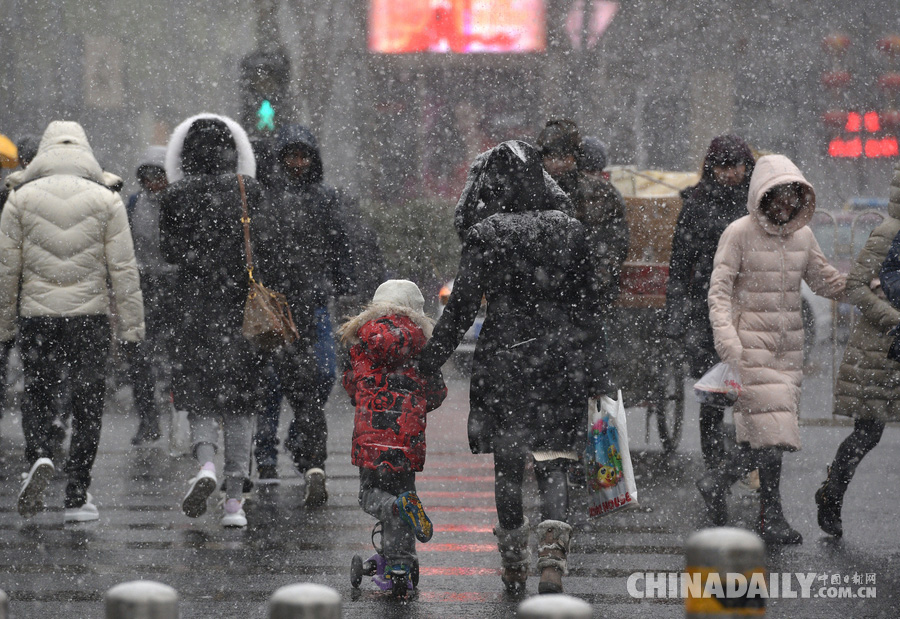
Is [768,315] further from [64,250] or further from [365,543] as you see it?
[64,250]

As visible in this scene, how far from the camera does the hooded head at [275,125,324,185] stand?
288 inches

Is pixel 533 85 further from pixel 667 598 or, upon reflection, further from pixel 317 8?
pixel 667 598

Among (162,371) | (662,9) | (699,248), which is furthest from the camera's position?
(662,9)

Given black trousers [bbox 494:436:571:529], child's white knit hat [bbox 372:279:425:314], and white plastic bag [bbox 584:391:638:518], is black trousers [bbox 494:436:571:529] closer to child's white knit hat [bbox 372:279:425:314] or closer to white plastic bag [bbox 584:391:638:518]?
white plastic bag [bbox 584:391:638:518]

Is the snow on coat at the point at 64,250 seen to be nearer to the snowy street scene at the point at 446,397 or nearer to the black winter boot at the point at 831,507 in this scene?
the snowy street scene at the point at 446,397

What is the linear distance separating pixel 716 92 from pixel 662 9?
2.30 meters

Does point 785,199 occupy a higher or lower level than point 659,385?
higher

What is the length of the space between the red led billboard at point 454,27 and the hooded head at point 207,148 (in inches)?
828

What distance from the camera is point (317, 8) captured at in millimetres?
24188

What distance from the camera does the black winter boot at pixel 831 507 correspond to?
616 centimetres

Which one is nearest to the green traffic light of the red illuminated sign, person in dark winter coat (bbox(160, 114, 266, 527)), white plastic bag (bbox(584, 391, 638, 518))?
person in dark winter coat (bbox(160, 114, 266, 527))

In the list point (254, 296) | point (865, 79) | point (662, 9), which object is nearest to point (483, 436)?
point (254, 296)

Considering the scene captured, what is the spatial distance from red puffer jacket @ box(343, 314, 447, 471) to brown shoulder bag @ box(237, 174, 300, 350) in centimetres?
141

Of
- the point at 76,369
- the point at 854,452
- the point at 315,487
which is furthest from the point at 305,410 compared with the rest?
the point at 854,452
